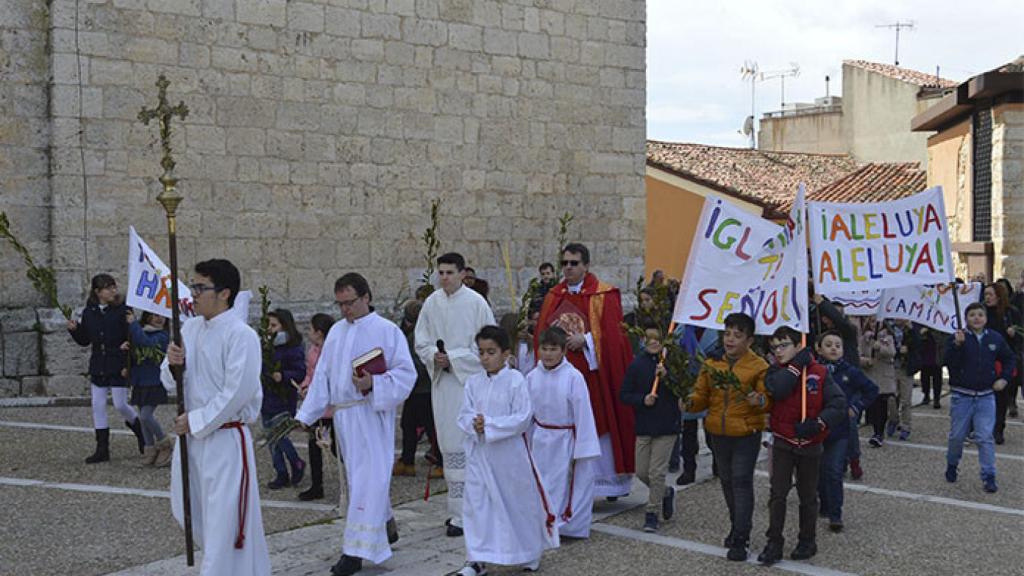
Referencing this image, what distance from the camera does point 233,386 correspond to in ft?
17.6

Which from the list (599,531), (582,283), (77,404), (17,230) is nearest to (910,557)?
(599,531)

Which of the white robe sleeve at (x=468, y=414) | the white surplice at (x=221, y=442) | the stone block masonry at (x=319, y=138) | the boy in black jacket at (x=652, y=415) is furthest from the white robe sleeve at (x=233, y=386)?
the stone block masonry at (x=319, y=138)

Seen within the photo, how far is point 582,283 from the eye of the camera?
839 cm

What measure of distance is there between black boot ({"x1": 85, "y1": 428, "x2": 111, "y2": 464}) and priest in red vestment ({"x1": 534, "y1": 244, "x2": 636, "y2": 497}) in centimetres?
354

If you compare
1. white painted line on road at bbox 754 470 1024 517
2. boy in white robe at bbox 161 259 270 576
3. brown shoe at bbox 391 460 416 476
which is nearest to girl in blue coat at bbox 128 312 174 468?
brown shoe at bbox 391 460 416 476

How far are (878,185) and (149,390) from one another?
20.1 metres

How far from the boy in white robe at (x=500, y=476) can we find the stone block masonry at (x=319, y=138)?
7360 mm

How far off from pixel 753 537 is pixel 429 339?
7.91 ft

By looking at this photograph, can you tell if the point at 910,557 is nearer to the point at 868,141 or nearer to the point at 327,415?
the point at 327,415

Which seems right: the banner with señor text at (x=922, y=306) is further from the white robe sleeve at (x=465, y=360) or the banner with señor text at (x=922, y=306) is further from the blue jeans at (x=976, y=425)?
the white robe sleeve at (x=465, y=360)

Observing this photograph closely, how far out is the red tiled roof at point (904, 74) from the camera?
30438 mm

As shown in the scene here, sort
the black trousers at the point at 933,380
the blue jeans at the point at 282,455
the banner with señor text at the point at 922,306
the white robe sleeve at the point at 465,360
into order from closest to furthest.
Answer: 1. the white robe sleeve at the point at 465,360
2. the blue jeans at the point at 282,455
3. the banner with señor text at the point at 922,306
4. the black trousers at the point at 933,380

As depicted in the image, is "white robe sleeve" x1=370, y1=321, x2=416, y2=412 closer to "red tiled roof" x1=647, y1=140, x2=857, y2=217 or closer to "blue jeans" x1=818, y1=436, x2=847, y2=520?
"blue jeans" x1=818, y1=436, x2=847, y2=520

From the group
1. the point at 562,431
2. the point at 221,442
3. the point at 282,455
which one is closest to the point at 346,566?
the point at 221,442
